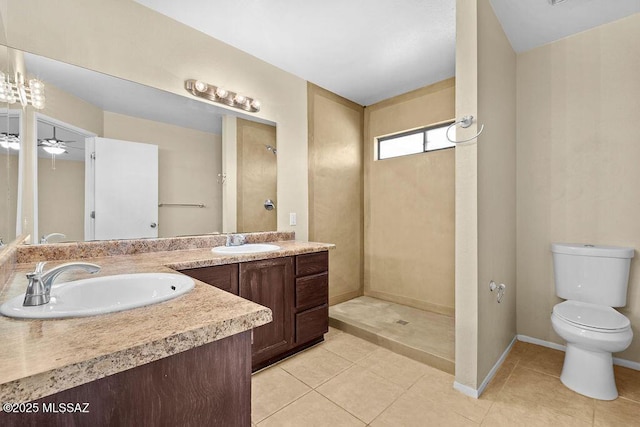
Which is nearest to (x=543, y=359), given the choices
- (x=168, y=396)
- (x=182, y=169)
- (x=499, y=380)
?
(x=499, y=380)

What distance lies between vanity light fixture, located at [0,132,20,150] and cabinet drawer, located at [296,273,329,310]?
1726 mm

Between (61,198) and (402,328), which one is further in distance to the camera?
(402,328)

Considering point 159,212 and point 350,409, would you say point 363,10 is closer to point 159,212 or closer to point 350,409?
point 159,212

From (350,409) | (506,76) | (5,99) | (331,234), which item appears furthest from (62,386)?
(506,76)

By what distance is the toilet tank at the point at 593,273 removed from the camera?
6.35 ft

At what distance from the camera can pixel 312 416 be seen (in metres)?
1.59

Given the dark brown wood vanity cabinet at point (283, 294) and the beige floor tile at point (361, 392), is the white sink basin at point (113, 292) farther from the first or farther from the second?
the beige floor tile at point (361, 392)

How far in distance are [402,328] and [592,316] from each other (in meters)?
1.34

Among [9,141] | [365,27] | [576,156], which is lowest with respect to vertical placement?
[9,141]

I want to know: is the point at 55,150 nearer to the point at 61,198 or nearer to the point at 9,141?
the point at 61,198

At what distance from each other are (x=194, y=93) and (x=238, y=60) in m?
0.55

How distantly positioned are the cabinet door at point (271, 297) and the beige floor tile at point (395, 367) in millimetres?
646

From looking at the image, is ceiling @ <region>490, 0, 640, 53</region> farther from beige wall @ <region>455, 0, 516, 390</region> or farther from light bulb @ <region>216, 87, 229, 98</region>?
light bulb @ <region>216, 87, 229, 98</region>

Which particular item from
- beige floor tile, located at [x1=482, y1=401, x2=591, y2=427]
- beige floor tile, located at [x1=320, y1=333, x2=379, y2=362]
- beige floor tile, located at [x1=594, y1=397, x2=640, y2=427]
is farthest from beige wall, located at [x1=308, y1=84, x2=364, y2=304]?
beige floor tile, located at [x1=594, y1=397, x2=640, y2=427]
